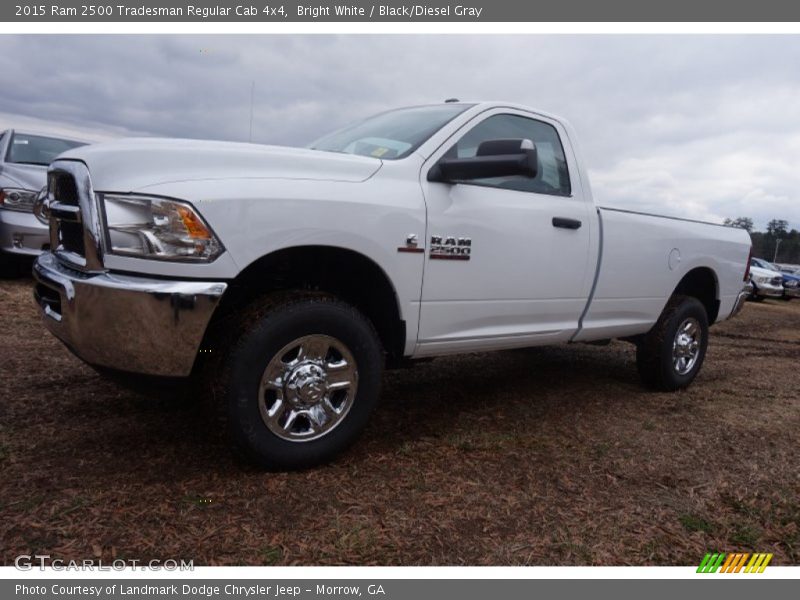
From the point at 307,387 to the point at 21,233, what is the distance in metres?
5.62

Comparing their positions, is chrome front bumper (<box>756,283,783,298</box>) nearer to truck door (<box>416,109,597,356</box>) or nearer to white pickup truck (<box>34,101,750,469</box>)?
white pickup truck (<box>34,101,750,469</box>)

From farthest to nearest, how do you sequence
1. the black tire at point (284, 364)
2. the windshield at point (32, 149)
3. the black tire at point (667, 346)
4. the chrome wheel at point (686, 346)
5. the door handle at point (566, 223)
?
the windshield at point (32, 149) → the chrome wheel at point (686, 346) → the black tire at point (667, 346) → the door handle at point (566, 223) → the black tire at point (284, 364)

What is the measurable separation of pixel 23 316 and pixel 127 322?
411 centimetres

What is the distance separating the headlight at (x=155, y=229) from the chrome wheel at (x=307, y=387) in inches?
22.9

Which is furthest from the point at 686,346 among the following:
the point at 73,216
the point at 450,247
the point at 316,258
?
the point at 73,216

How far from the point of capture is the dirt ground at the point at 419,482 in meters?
2.24

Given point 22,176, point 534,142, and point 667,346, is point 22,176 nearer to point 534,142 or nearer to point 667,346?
point 534,142

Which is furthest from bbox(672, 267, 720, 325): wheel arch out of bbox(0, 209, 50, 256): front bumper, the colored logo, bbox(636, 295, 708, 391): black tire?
bbox(0, 209, 50, 256): front bumper

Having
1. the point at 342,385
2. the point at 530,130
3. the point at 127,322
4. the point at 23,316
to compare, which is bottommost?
the point at 23,316

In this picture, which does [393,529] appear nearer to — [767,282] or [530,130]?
[530,130]

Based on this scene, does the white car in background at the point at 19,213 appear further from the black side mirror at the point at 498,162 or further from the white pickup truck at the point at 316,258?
the black side mirror at the point at 498,162

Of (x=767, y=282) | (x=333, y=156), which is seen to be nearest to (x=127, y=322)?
(x=333, y=156)

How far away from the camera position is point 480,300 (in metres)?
3.30

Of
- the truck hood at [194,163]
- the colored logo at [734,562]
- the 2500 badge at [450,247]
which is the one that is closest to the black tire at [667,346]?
the 2500 badge at [450,247]
